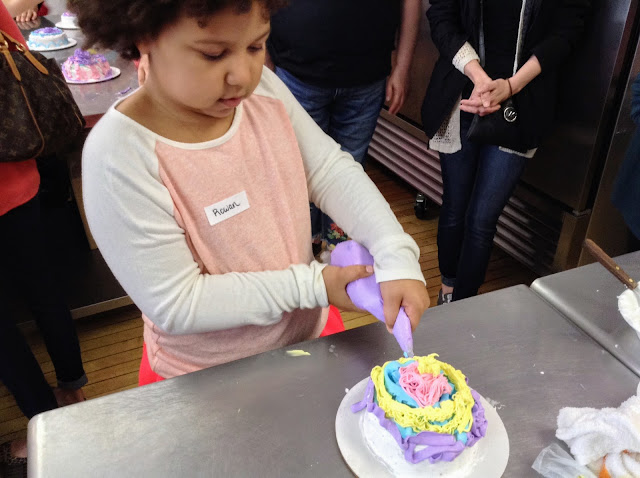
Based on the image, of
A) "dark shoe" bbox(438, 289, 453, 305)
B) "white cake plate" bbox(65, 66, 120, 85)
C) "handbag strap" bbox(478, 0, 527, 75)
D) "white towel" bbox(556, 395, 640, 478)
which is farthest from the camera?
"dark shoe" bbox(438, 289, 453, 305)

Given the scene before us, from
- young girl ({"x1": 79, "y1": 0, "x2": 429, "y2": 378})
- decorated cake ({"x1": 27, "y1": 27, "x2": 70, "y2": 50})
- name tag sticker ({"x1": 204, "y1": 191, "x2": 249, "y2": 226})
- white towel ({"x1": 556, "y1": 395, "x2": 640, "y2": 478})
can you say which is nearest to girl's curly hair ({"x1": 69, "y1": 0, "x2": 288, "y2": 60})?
young girl ({"x1": 79, "y1": 0, "x2": 429, "y2": 378})

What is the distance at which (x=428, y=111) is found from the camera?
1.83m

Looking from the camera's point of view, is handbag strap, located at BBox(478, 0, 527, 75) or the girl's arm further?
handbag strap, located at BBox(478, 0, 527, 75)

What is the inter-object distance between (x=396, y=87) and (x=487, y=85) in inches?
18.0

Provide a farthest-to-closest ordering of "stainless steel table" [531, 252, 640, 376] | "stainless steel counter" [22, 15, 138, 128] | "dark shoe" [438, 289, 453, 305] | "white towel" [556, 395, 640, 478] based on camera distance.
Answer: "dark shoe" [438, 289, 453, 305] → "stainless steel counter" [22, 15, 138, 128] → "stainless steel table" [531, 252, 640, 376] → "white towel" [556, 395, 640, 478]

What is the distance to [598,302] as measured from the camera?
99 centimetres

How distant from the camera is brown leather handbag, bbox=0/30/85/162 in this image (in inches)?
47.8

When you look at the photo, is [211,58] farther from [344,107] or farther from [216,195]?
[344,107]

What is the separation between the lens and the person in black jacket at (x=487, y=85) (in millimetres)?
1592

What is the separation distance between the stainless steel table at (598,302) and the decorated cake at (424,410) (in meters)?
0.31

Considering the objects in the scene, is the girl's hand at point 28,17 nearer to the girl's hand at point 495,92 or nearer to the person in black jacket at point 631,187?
the girl's hand at point 495,92

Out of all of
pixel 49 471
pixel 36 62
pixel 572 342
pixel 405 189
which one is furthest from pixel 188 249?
pixel 405 189

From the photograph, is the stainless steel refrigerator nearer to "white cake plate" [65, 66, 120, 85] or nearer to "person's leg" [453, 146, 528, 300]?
"person's leg" [453, 146, 528, 300]

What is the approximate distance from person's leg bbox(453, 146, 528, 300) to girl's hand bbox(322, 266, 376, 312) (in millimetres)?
1051
